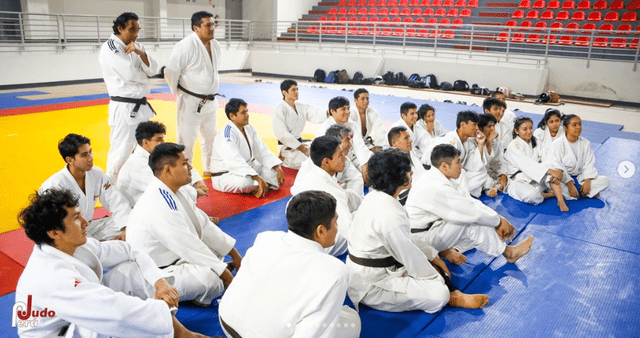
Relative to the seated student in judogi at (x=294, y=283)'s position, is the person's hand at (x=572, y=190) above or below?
below

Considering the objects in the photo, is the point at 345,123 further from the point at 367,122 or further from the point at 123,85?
the point at 123,85

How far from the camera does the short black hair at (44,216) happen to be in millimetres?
2193

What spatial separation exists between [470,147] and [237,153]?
2637 millimetres

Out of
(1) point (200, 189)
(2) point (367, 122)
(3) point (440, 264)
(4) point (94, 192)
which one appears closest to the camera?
(3) point (440, 264)

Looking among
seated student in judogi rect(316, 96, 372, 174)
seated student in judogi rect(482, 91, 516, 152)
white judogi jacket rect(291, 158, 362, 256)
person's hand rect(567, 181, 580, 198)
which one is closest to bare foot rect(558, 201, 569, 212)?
person's hand rect(567, 181, 580, 198)

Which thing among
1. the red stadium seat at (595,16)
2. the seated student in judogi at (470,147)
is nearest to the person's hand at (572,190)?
the seated student in judogi at (470,147)

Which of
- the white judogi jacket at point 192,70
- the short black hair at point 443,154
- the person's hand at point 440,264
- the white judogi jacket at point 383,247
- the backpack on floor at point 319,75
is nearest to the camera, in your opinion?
the white judogi jacket at point 383,247

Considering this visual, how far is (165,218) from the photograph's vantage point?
305 cm

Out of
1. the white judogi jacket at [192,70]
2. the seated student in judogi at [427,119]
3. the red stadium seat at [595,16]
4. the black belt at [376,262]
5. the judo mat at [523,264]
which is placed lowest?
the judo mat at [523,264]

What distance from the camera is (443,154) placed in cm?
379

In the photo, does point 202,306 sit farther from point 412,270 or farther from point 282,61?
point 282,61

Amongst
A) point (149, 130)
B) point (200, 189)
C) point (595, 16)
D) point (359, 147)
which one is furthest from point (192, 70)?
point (595, 16)

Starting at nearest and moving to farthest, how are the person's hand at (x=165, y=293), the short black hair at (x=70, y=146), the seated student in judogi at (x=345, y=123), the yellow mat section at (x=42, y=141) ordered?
1. the person's hand at (x=165, y=293)
2. the short black hair at (x=70, y=146)
3. the yellow mat section at (x=42, y=141)
4. the seated student in judogi at (x=345, y=123)

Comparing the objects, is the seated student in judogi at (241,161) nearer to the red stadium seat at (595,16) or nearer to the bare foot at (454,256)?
the bare foot at (454,256)
